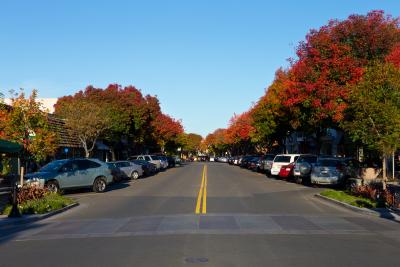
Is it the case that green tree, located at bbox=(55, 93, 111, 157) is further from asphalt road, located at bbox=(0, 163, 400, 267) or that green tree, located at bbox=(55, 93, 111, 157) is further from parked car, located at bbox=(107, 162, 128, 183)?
asphalt road, located at bbox=(0, 163, 400, 267)

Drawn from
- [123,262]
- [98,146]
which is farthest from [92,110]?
[123,262]

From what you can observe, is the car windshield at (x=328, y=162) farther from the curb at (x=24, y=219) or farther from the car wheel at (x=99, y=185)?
the curb at (x=24, y=219)

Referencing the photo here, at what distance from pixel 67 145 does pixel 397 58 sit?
24.7 meters

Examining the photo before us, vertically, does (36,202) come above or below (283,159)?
below

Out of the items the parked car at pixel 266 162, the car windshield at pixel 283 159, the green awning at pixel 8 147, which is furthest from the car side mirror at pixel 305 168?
the green awning at pixel 8 147

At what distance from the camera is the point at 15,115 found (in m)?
20.0

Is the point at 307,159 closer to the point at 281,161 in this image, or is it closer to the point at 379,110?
the point at 281,161

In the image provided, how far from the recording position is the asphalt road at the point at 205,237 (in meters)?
8.83

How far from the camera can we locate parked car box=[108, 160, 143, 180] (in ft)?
122

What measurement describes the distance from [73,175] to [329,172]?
12569 mm

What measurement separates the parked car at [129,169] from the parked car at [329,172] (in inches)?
589

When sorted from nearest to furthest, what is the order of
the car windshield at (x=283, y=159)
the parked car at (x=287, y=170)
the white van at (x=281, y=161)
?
the parked car at (x=287, y=170) → the white van at (x=281, y=161) → the car windshield at (x=283, y=159)

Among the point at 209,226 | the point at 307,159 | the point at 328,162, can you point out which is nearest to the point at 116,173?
the point at 307,159

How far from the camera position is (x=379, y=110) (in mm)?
17750
